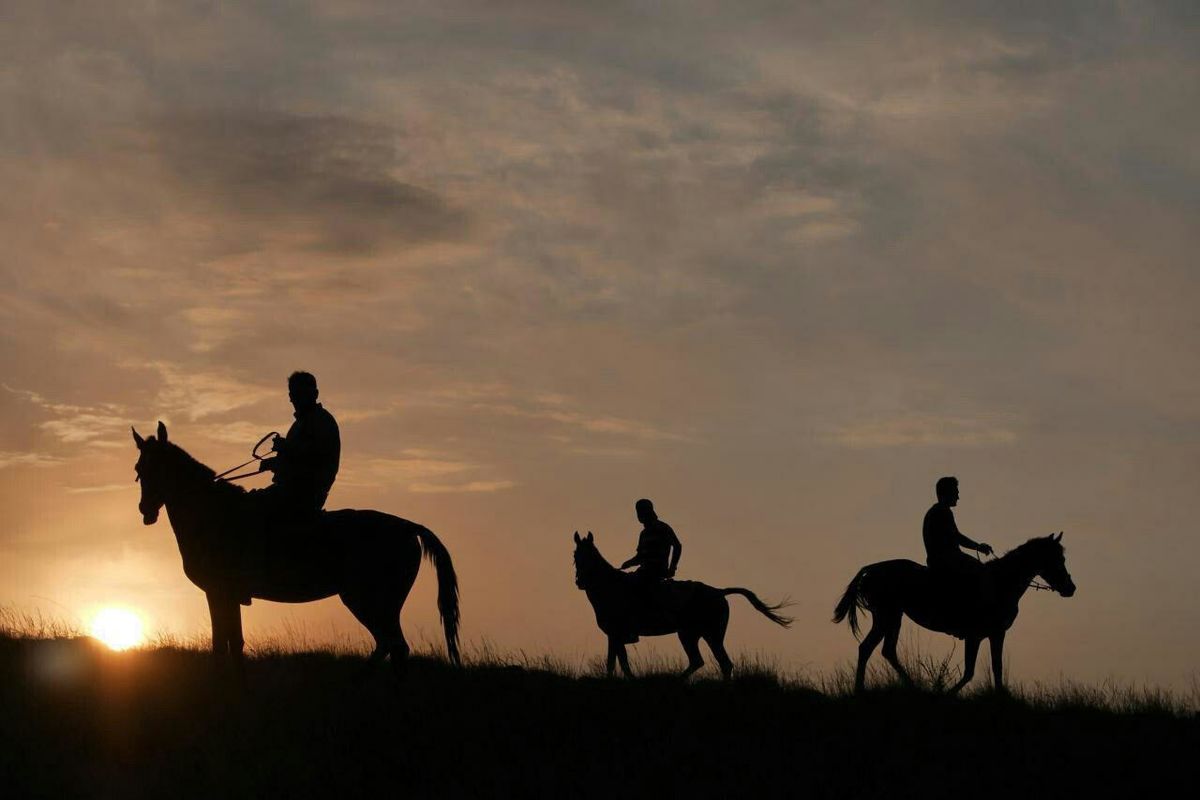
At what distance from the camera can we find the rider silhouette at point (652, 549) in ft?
61.5

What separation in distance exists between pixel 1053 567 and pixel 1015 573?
1.70ft

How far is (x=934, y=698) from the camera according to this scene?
15945 millimetres

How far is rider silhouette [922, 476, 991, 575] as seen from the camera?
18.5m

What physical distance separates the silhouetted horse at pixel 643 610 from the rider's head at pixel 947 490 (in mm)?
2746

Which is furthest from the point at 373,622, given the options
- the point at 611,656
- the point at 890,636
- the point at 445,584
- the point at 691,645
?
the point at 890,636

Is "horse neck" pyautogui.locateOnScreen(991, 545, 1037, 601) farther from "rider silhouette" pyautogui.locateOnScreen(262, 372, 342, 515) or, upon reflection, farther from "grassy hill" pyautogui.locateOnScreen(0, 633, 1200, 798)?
"rider silhouette" pyautogui.locateOnScreen(262, 372, 342, 515)

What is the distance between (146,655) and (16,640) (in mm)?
2300

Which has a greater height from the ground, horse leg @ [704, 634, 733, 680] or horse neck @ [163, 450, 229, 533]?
horse neck @ [163, 450, 229, 533]

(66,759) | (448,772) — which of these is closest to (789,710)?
(448,772)

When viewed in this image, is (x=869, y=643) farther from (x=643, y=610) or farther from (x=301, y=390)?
(x=301, y=390)

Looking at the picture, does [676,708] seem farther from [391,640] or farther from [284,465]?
[284,465]

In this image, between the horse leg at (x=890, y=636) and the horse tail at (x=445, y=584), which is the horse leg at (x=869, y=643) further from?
the horse tail at (x=445, y=584)

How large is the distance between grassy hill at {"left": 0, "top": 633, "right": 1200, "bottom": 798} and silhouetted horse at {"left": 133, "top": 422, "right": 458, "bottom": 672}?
72cm

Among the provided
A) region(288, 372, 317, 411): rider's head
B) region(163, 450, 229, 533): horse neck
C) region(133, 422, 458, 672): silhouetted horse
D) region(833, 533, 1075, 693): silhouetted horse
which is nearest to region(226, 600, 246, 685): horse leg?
region(133, 422, 458, 672): silhouetted horse
